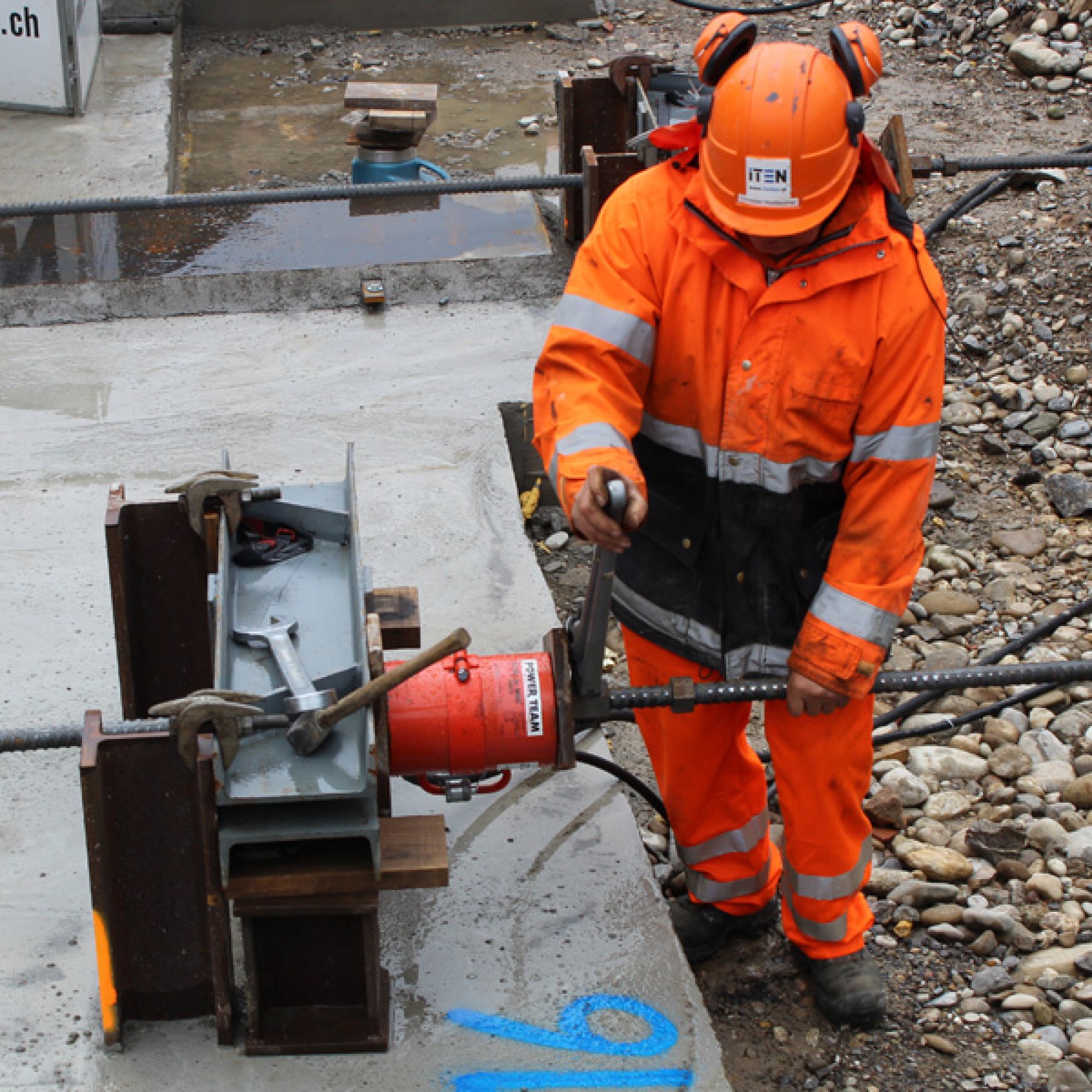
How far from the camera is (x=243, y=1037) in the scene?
257 cm

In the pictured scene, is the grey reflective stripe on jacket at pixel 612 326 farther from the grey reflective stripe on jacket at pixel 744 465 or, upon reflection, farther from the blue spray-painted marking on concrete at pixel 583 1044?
the blue spray-painted marking on concrete at pixel 583 1044

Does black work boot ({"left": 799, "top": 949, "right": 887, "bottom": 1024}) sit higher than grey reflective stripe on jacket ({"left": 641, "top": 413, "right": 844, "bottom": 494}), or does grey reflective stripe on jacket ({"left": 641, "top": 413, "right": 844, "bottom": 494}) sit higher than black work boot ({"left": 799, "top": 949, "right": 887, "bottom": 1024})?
grey reflective stripe on jacket ({"left": 641, "top": 413, "right": 844, "bottom": 494})

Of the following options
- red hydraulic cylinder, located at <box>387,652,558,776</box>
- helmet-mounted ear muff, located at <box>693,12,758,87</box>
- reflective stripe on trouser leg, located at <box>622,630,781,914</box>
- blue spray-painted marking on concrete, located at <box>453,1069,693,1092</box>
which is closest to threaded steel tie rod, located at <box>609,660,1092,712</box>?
red hydraulic cylinder, located at <box>387,652,558,776</box>

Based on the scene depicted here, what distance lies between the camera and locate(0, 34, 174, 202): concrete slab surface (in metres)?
6.98

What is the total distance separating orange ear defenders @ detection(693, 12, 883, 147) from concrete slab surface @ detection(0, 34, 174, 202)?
16.0 feet

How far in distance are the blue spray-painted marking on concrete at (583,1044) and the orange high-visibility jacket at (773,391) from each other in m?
0.73

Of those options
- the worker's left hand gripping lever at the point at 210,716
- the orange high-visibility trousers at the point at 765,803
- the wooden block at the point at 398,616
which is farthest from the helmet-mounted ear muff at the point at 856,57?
the worker's left hand gripping lever at the point at 210,716

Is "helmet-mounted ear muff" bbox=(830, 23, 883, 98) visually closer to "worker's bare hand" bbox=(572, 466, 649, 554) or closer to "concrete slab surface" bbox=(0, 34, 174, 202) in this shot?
"worker's bare hand" bbox=(572, 466, 649, 554)

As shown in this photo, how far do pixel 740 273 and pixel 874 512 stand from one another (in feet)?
1.61

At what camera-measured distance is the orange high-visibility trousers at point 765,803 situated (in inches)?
111

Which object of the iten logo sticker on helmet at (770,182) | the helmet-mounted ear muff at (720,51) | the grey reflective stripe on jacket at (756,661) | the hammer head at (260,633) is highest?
the helmet-mounted ear muff at (720,51)

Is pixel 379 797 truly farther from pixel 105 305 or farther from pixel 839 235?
pixel 105 305

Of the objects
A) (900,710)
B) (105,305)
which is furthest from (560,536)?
(105,305)

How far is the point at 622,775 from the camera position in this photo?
3.23 m
